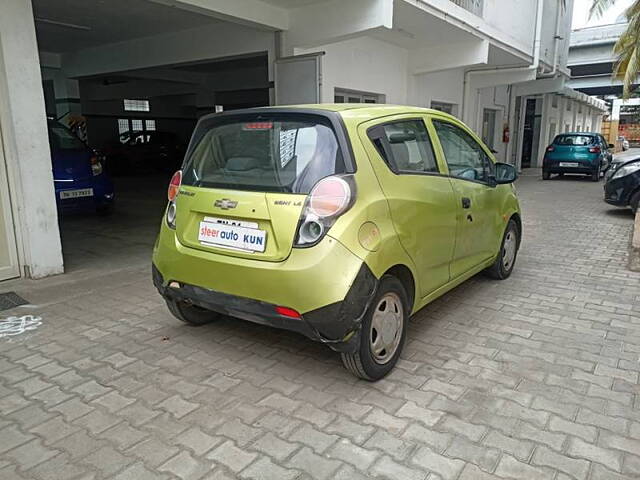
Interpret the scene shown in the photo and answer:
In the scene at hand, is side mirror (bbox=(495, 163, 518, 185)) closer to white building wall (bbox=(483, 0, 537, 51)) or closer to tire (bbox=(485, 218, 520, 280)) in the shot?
tire (bbox=(485, 218, 520, 280))

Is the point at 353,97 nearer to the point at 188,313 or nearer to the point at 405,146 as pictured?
the point at 405,146

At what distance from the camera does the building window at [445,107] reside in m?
13.2

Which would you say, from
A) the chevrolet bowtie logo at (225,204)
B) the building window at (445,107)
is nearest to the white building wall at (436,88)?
the building window at (445,107)

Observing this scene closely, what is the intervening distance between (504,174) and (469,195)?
811 mm

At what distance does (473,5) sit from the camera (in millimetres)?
10695

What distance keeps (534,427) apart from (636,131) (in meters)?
68.4

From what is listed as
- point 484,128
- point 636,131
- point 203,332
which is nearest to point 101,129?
point 484,128

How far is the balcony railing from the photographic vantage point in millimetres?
10087

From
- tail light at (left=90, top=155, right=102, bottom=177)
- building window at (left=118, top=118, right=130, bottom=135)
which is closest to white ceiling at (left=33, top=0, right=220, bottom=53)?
tail light at (left=90, top=155, right=102, bottom=177)

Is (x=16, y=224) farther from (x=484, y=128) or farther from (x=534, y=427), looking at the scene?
(x=484, y=128)

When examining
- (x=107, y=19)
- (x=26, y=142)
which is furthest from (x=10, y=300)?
(x=107, y=19)

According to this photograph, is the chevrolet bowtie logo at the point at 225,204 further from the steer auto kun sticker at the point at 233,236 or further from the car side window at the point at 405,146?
the car side window at the point at 405,146

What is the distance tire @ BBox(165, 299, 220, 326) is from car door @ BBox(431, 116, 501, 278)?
197 cm

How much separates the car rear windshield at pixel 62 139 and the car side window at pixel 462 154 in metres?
6.27
